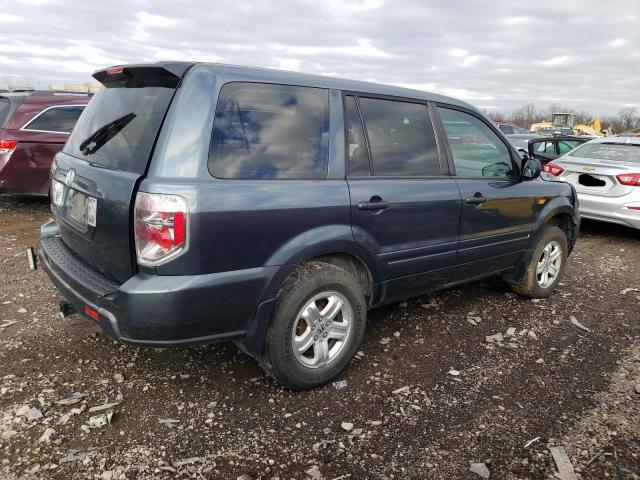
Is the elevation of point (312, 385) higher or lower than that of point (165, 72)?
lower

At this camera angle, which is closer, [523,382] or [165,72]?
[165,72]

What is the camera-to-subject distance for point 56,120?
7.04 meters

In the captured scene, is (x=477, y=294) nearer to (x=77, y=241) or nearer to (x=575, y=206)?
(x=575, y=206)

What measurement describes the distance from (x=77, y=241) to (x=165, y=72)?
3.63 feet

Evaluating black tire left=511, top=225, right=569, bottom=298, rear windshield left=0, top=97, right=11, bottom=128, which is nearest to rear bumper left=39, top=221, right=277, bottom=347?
black tire left=511, top=225, right=569, bottom=298

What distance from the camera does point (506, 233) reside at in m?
4.05

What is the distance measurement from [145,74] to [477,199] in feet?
8.02

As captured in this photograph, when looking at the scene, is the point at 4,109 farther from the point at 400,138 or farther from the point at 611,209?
the point at 611,209

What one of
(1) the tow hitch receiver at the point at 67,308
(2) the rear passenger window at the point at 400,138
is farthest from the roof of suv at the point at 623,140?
(1) the tow hitch receiver at the point at 67,308

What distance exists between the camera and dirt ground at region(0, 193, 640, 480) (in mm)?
2352

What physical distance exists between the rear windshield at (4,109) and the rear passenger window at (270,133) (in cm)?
580

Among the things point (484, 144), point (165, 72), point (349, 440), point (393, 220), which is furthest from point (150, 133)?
point (484, 144)

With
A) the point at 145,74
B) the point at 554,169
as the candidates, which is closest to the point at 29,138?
the point at 145,74

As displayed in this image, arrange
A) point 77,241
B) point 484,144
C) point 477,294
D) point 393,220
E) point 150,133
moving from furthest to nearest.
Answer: point 477,294 → point 484,144 → point 393,220 → point 77,241 → point 150,133
